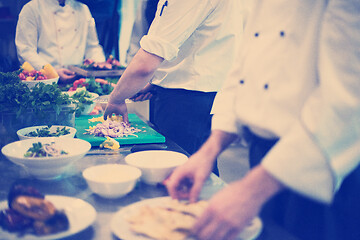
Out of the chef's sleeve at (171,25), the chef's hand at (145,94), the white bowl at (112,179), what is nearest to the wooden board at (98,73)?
the chef's hand at (145,94)

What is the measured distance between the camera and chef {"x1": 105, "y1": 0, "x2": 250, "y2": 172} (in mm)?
1521

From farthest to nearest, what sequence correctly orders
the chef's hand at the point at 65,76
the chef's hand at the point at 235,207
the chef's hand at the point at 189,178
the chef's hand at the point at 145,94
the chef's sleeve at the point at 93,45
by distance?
the chef's sleeve at the point at 93,45 → the chef's hand at the point at 65,76 → the chef's hand at the point at 145,94 → the chef's hand at the point at 189,178 → the chef's hand at the point at 235,207

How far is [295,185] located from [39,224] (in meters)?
0.49

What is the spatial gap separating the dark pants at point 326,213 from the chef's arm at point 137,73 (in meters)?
0.75

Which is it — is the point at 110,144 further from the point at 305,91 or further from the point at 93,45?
the point at 93,45

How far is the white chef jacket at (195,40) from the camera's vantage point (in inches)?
59.6

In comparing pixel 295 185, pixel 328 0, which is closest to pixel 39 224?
pixel 295 185

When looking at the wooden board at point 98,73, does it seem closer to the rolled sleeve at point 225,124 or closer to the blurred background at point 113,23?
the blurred background at point 113,23

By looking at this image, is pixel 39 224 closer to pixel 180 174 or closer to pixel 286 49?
pixel 180 174

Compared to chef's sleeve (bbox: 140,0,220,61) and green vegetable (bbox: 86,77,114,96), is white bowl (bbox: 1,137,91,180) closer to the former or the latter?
chef's sleeve (bbox: 140,0,220,61)

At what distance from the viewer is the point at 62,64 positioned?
3420 millimetres

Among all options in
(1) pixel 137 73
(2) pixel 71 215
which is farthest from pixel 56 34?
(2) pixel 71 215

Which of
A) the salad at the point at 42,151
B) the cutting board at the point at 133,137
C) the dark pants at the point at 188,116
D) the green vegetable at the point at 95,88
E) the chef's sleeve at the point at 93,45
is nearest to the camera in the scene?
the salad at the point at 42,151

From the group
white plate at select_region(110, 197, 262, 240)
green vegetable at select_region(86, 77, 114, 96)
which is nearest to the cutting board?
green vegetable at select_region(86, 77, 114, 96)
